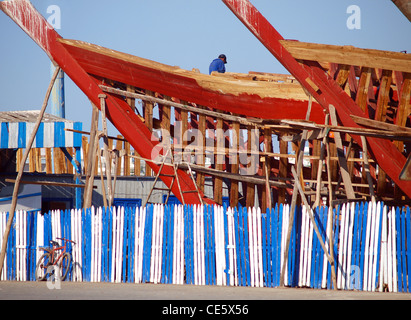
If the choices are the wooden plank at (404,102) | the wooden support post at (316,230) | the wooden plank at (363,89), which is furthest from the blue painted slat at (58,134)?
the wooden plank at (404,102)

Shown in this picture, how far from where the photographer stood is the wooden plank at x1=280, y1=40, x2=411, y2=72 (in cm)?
1026

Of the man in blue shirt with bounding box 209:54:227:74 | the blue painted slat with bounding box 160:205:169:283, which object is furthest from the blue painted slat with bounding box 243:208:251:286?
the man in blue shirt with bounding box 209:54:227:74

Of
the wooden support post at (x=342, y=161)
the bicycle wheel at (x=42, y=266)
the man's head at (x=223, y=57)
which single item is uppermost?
the man's head at (x=223, y=57)

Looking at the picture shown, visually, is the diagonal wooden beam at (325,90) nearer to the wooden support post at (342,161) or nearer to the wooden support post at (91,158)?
the wooden support post at (342,161)

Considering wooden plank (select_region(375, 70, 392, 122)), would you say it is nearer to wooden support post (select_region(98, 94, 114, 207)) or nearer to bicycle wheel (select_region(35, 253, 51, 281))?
wooden support post (select_region(98, 94, 114, 207))

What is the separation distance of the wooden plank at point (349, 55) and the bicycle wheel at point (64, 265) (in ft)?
19.3

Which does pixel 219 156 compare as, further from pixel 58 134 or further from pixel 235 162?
pixel 58 134

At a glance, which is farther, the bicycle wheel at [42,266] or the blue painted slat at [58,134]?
the blue painted slat at [58,134]

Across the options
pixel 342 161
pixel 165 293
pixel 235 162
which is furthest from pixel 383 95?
pixel 165 293

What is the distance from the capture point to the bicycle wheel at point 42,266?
38.2ft

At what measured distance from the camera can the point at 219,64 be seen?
1644 centimetres

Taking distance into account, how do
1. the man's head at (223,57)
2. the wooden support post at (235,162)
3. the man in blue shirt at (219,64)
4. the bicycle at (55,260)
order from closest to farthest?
the bicycle at (55,260)
the wooden support post at (235,162)
the man in blue shirt at (219,64)
the man's head at (223,57)
